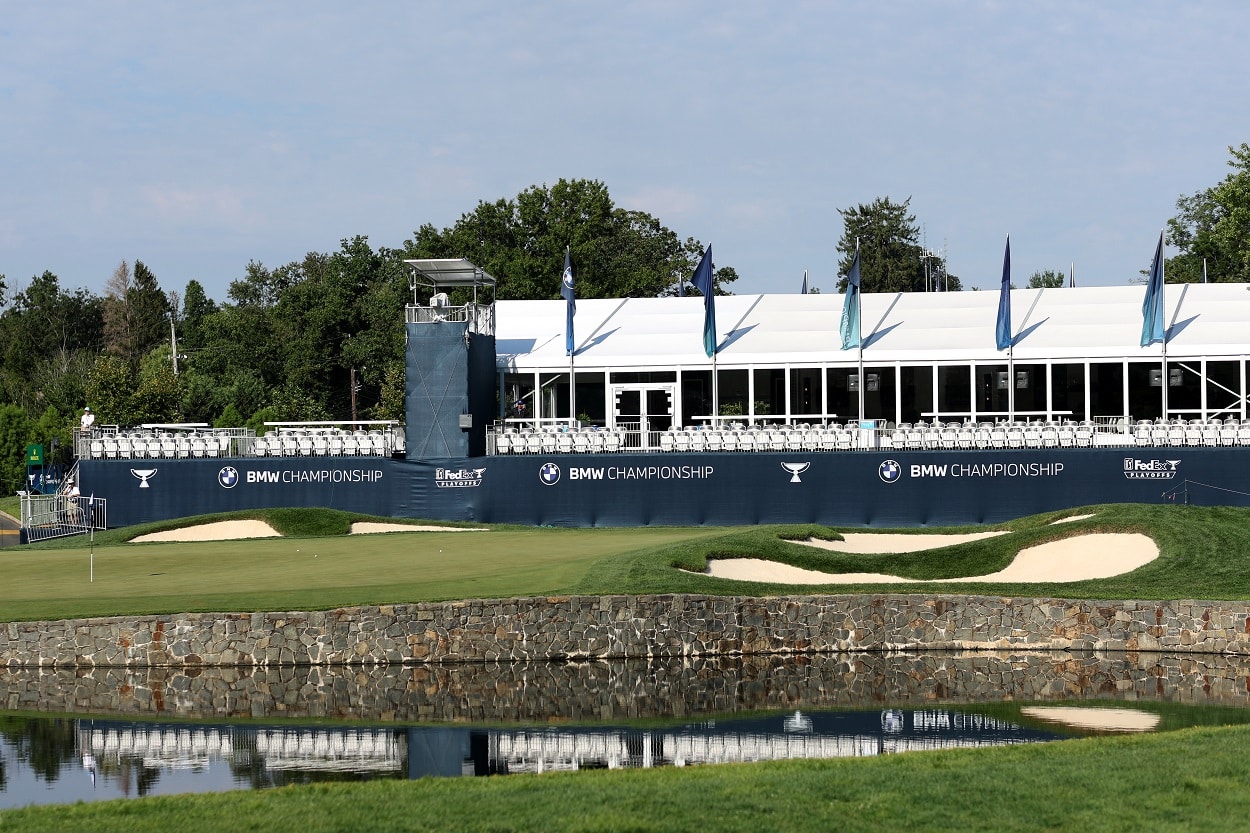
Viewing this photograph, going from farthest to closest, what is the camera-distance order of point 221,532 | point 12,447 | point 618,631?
point 12,447 → point 221,532 → point 618,631

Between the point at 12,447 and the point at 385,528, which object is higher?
the point at 12,447

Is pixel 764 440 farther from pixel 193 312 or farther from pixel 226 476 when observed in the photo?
pixel 193 312

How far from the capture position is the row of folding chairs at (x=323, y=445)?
131 ft

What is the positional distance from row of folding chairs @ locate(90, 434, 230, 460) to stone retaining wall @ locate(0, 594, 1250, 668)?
65.2 feet

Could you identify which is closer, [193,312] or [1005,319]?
[1005,319]

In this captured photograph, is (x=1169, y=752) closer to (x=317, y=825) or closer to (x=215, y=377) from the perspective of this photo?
(x=317, y=825)

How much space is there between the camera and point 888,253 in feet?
334

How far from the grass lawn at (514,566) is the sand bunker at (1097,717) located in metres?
4.87

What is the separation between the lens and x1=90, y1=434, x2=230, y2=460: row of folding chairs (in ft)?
132

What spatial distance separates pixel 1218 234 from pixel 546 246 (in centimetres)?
3253

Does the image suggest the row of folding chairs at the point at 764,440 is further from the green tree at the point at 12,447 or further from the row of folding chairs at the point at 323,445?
the green tree at the point at 12,447

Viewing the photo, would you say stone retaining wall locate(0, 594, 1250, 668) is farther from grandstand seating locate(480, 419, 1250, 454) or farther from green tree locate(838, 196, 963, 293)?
green tree locate(838, 196, 963, 293)

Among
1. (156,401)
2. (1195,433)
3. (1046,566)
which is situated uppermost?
(156,401)

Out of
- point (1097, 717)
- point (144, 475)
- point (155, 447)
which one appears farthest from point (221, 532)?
point (1097, 717)
